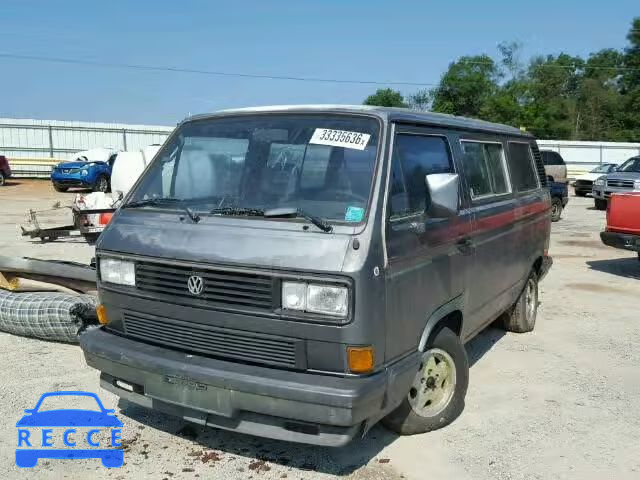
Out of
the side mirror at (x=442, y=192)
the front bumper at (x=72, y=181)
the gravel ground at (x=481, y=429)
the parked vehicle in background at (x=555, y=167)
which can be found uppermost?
the side mirror at (x=442, y=192)

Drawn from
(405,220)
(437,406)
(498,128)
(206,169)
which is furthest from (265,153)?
(498,128)

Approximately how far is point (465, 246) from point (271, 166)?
1.48 m

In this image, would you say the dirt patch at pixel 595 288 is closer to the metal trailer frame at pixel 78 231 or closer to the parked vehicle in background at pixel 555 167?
the metal trailer frame at pixel 78 231

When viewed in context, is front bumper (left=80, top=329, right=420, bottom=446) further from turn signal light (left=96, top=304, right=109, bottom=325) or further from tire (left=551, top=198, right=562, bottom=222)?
tire (left=551, top=198, right=562, bottom=222)

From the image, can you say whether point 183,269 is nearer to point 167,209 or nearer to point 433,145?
point 167,209

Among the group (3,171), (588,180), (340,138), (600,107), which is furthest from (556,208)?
(600,107)

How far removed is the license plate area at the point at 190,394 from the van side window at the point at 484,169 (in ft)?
8.00

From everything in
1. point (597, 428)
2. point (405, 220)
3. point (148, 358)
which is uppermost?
point (405, 220)

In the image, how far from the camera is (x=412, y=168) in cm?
393

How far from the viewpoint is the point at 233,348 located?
11.3ft

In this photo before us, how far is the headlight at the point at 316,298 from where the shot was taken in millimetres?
3180

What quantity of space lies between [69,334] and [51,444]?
198 cm

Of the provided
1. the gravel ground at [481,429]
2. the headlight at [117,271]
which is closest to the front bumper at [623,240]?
the gravel ground at [481,429]

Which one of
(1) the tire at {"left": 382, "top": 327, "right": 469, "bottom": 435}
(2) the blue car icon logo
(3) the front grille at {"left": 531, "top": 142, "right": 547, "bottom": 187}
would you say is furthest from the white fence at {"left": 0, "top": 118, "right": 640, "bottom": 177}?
(1) the tire at {"left": 382, "top": 327, "right": 469, "bottom": 435}
